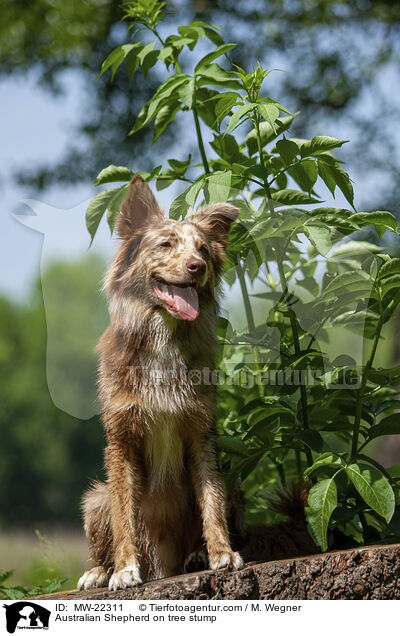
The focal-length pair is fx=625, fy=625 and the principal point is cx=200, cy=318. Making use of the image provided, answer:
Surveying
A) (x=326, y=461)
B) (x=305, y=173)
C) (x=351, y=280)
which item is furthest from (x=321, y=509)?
(x=305, y=173)

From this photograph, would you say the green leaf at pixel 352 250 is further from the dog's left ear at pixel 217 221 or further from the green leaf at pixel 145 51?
the green leaf at pixel 145 51

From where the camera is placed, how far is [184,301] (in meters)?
2.48

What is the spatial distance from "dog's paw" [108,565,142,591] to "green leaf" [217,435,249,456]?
0.62 meters

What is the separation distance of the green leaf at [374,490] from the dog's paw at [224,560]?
22.1 inches

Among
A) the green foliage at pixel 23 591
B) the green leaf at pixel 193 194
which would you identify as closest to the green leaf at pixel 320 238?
the green leaf at pixel 193 194

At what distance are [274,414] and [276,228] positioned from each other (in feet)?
2.79

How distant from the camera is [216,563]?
8.05 feet

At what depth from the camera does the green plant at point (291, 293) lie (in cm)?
271

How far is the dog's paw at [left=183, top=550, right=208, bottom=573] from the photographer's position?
2.70 meters

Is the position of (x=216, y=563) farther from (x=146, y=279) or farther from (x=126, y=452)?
(x=146, y=279)

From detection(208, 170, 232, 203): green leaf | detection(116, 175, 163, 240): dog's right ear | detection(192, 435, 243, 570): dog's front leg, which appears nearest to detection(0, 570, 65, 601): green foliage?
detection(192, 435, 243, 570): dog's front leg

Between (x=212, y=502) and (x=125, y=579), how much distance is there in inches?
17.7
